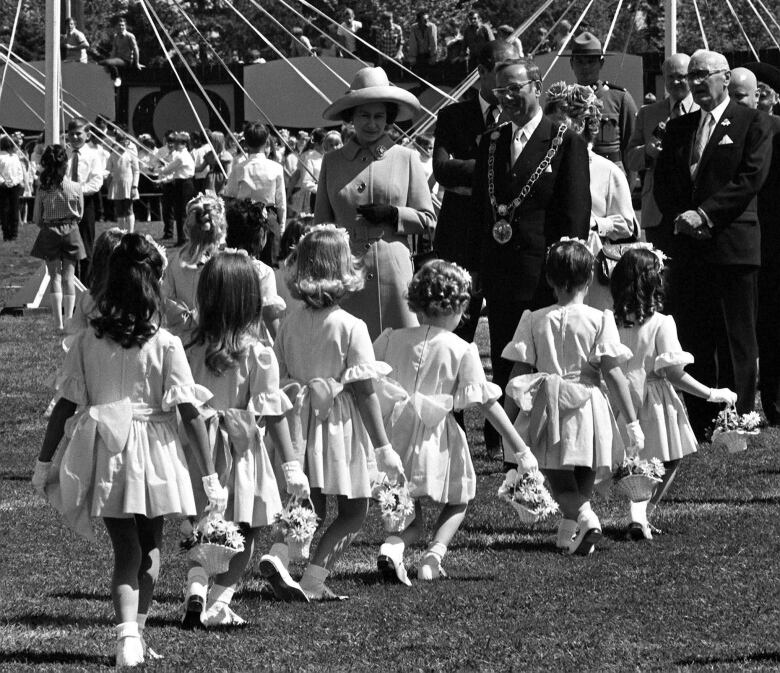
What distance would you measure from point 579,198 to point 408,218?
85 centimetres

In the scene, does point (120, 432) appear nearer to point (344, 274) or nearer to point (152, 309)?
point (152, 309)

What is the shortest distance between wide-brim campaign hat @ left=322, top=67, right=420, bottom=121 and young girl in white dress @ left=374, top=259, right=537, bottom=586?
170cm

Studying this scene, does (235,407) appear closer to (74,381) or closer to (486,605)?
(74,381)

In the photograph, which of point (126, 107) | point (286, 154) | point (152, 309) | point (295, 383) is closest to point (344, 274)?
point (295, 383)

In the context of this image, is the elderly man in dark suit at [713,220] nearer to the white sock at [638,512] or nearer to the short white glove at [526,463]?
the white sock at [638,512]

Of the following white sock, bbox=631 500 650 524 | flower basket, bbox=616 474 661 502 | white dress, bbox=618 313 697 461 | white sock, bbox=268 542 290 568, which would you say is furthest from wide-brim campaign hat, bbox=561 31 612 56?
white sock, bbox=268 542 290 568

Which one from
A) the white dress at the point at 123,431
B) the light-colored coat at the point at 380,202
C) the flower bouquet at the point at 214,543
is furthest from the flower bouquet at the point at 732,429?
the white dress at the point at 123,431

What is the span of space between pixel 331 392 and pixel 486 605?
999 millimetres

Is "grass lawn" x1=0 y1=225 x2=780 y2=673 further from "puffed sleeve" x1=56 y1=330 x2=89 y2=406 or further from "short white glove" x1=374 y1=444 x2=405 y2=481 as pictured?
"puffed sleeve" x1=56 y1=330 x2=89 y2=406

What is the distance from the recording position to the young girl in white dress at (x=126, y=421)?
18.6 feet

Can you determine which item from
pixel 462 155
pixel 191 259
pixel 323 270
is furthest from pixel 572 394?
pixel 462 155

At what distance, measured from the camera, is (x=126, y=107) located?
1226 inches

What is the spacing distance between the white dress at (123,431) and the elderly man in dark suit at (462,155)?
3430 mm

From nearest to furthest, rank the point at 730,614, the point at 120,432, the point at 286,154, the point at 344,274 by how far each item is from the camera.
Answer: the point at 120,432, the point at 730,614, the point at 344,274, the point at 286,154
